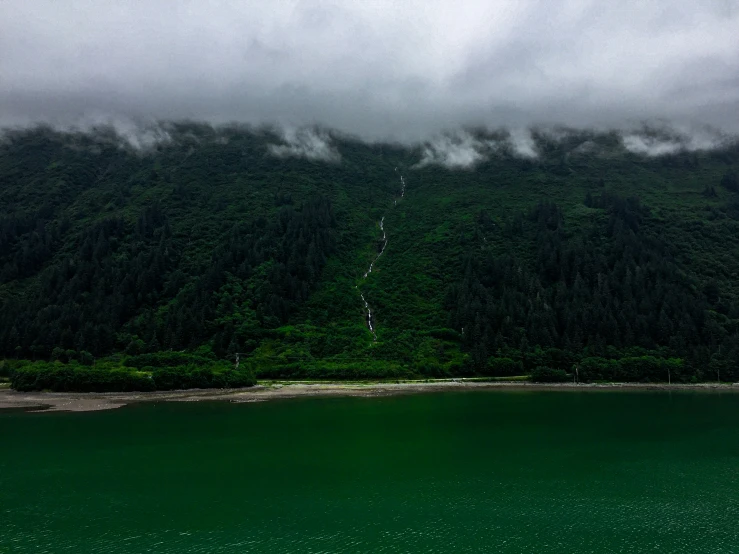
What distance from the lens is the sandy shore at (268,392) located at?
79.9 m

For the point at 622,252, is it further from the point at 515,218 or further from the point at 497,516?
the point at 497,516

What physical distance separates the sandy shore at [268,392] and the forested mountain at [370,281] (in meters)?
4.89

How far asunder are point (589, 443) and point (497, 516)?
25492 millimetres

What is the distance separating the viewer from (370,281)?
144 metres

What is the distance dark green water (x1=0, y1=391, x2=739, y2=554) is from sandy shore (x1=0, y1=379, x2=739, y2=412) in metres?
11.9

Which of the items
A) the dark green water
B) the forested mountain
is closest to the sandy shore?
the forested mountain

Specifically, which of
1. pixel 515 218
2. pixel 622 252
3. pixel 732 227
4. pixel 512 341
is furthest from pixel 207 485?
pixel 732 227

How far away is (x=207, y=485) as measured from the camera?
1572 inches

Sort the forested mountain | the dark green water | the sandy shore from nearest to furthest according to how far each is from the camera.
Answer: the dark green water, the sandy shore, the forested mountain

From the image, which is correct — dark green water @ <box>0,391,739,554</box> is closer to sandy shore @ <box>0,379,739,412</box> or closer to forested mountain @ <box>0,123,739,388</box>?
sandy shore @ <box>0,379,739,412</box>


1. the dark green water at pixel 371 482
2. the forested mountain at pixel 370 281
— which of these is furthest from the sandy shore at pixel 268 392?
the dark green water at pixel 371 482

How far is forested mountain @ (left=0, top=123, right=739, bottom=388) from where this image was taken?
109250 millimetres

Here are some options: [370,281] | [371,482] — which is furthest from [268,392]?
[370,281]

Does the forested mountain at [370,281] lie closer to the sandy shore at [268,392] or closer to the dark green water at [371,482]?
the sandy shore at [268,392]
